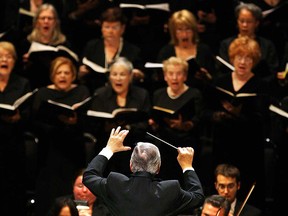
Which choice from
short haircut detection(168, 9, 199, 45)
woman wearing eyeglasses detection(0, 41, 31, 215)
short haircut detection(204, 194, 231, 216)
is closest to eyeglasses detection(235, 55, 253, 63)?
short haircut detection(168, 9, 199, 45)

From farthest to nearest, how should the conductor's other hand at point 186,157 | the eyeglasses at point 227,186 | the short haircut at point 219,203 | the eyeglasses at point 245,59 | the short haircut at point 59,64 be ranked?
the short haircut at point 59,64, the eyeglasses at point 245,59, the eyeglasses at point 227,186, the short haircut at point 219,203, the conductor's other hand at point 186,157

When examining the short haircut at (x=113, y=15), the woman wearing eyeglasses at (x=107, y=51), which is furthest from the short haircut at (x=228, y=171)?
the short haircut at (x=113, y=15)

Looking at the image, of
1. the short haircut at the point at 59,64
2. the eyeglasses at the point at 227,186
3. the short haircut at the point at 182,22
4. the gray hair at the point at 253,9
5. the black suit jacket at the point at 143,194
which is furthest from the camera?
the gray hair at the point at 253,9

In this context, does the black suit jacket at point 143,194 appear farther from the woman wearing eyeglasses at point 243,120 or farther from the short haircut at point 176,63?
the short haircut at point 176,63

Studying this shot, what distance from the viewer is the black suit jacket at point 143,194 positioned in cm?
562

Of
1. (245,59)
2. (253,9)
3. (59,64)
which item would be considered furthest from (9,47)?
(253,9)

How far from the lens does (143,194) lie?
5641 millimetres

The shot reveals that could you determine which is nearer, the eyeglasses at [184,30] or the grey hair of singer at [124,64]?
the grey hair of singer at [124,64]

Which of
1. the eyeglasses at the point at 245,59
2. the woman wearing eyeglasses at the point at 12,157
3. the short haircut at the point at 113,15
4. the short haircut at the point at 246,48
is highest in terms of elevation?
the short haircut at the point at 113,15

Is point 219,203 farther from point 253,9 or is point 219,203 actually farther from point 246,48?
point 253,9

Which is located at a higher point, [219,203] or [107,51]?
[107,51]

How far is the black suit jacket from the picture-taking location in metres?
5.62

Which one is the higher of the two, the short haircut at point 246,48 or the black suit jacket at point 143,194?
the short haircut at point 246,48

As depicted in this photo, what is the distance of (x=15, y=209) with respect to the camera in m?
8.32
